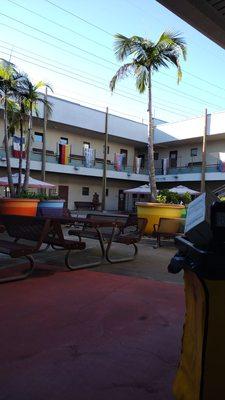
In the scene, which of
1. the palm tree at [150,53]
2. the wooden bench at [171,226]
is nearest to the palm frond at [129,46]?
the palm tree at [150,53]

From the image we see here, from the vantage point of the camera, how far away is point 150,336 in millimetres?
4203

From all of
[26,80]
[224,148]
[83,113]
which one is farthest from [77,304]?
[224,148]

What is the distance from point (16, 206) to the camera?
1409 cm

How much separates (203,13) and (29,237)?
14.8 feet

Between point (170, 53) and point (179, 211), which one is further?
point (170, 53)

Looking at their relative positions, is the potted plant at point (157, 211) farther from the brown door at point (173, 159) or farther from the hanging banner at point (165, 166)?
the brown door at point (173, 159)

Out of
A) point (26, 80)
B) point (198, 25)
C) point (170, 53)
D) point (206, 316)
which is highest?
point (170, 53)

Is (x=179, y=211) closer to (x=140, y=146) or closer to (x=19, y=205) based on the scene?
(x=19, y=205)

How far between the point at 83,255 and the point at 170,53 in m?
12.4

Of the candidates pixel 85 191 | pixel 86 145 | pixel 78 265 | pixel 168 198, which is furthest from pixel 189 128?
pixel 78 265

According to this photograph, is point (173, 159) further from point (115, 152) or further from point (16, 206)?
point (16, 206)

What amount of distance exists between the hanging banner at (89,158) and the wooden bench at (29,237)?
27.8m

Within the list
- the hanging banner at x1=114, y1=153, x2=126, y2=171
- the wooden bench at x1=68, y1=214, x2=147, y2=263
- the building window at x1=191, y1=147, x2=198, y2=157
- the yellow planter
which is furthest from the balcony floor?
the building window at x1=191, y1=147, x2=198, y2=157

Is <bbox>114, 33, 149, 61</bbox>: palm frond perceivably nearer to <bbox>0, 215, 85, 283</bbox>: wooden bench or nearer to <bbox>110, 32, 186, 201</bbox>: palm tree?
<bbox>110, 32, 186, 201</bbox>: palm tree
